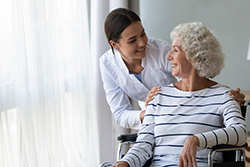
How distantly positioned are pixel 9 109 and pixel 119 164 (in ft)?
2.48

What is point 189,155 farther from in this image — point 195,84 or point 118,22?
point 118,22

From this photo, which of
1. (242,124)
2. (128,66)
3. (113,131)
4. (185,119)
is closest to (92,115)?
(113,131)

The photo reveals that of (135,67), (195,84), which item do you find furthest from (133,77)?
(195,84)

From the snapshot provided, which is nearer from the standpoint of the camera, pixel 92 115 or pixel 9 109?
pixel 9 109

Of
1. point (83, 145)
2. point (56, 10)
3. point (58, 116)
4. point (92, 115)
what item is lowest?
point (83, 145)

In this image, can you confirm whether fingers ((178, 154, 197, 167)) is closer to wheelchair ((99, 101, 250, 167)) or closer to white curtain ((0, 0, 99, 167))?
wheelchair ((99, 101, 250, 167))

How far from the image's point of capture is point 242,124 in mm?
1632

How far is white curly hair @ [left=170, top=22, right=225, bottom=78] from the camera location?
1748 millimetres

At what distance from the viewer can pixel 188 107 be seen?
177 cm

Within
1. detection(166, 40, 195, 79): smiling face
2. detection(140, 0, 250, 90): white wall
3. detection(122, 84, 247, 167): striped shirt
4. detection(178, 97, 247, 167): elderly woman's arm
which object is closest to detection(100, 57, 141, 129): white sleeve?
detection(122, 84, 247, 167): striped shirt

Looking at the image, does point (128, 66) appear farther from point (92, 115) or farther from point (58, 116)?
point (92, 115)

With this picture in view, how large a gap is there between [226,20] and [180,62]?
1.69 meters

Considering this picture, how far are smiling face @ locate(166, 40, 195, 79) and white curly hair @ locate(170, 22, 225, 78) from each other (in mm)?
25

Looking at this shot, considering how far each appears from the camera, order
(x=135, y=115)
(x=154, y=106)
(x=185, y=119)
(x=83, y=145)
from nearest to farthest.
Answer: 1. (x=185, y=119)
2. (x=154, y=106)
3. (x=135, y=115)
4. (x=83, y=145)
